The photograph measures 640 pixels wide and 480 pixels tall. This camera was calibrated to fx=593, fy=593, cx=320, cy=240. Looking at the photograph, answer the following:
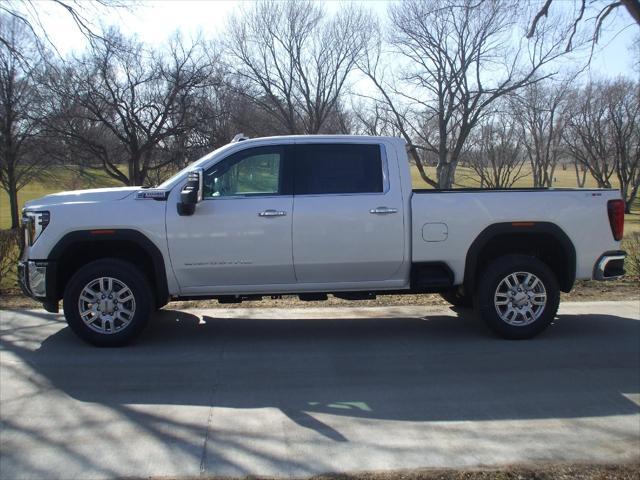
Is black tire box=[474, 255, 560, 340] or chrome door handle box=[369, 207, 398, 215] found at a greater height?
chrome door handle box=[369, 207, 398, 215]

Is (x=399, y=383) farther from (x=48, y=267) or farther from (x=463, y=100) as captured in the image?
(x=463, y=100)

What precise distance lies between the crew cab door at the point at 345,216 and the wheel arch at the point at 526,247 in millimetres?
806

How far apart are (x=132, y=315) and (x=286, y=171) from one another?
2.16 m

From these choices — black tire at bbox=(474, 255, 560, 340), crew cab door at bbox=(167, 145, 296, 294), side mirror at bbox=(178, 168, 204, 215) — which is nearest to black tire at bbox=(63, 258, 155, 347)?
crew cab door at bbox=(167, 145, 296, 294)

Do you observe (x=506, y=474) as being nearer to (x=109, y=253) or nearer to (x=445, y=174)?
(x=109, y=253)

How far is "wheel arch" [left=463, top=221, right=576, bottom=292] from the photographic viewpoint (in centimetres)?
623

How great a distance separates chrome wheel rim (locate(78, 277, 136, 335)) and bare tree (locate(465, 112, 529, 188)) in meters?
35.2

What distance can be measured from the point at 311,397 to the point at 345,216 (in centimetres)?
202

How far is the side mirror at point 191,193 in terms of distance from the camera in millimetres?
5781

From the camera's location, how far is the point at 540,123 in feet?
142

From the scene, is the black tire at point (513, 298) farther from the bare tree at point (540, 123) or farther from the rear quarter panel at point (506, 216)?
the bare tree at point (540, 123)

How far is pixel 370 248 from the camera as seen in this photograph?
20.1 ft

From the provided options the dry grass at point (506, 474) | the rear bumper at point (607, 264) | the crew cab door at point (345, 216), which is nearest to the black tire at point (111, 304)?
the crew cab door at point (345, 216)

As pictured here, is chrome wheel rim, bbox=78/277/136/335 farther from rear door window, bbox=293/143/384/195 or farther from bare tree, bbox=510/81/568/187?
bare tree, bbox=510/81/568/187
